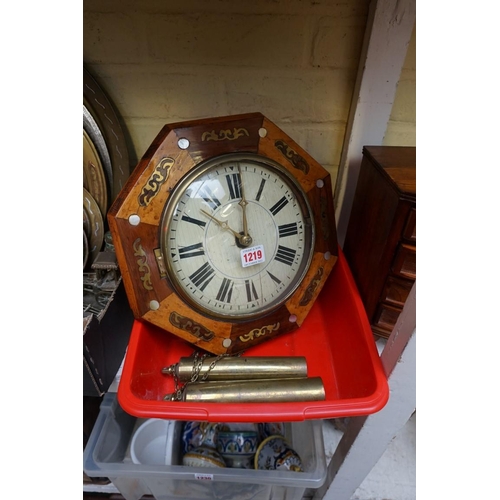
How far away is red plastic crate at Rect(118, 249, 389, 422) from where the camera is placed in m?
0.50

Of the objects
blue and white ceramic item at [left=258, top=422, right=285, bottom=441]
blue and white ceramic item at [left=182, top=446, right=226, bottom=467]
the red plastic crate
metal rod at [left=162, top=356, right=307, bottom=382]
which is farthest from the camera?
blue and white ceramic item at [left=258, top=422, right=285, bottom=441]

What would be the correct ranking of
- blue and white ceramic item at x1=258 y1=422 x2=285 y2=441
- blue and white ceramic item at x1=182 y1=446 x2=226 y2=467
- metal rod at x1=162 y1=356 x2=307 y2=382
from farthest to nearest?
blue and white ceramic item at x1=258 y1=422 x2=285 y2=441 < blue and white ceramic item at x1=182 y1=446 x2=226 y2=467 < metal rod at x1=162 y1=356 x2=307 y2=382

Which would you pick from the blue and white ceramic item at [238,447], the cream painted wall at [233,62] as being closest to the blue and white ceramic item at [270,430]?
the blue and white ceramic item at [238,447]

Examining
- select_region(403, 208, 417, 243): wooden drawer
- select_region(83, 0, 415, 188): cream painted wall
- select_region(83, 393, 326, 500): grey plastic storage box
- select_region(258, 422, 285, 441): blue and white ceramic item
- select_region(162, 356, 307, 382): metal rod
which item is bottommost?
select_region(83, 393, 326, 500): grey plastic storage box

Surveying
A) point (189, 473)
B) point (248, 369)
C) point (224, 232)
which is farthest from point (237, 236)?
point (189, 473)

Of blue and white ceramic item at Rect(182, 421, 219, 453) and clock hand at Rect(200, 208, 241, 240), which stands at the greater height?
clock hand at Rect(200, 208, 241, 240)

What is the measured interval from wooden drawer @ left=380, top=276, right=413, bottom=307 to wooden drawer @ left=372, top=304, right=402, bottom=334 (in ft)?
0.04

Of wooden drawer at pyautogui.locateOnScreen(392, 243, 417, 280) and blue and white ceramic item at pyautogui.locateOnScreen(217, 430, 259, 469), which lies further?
blue and white ceramic item at pyautogui.locateOnScreen(217, 430, 259, 469)

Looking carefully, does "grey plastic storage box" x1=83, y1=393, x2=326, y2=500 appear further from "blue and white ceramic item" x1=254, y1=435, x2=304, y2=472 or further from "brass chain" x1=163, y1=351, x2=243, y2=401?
"brass chain" x1=163, y1=351, x2=243, y2=401

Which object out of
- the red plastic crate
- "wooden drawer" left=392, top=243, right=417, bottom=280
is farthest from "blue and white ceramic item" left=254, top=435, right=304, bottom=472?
"wooden drawer" left=392, top=243, right=417, bottom=280

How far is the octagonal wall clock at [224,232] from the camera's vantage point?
555 mm

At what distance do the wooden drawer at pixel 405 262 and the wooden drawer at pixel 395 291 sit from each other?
0.02 metres

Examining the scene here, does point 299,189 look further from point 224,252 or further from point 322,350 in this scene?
point 322,350

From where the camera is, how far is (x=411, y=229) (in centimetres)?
55
